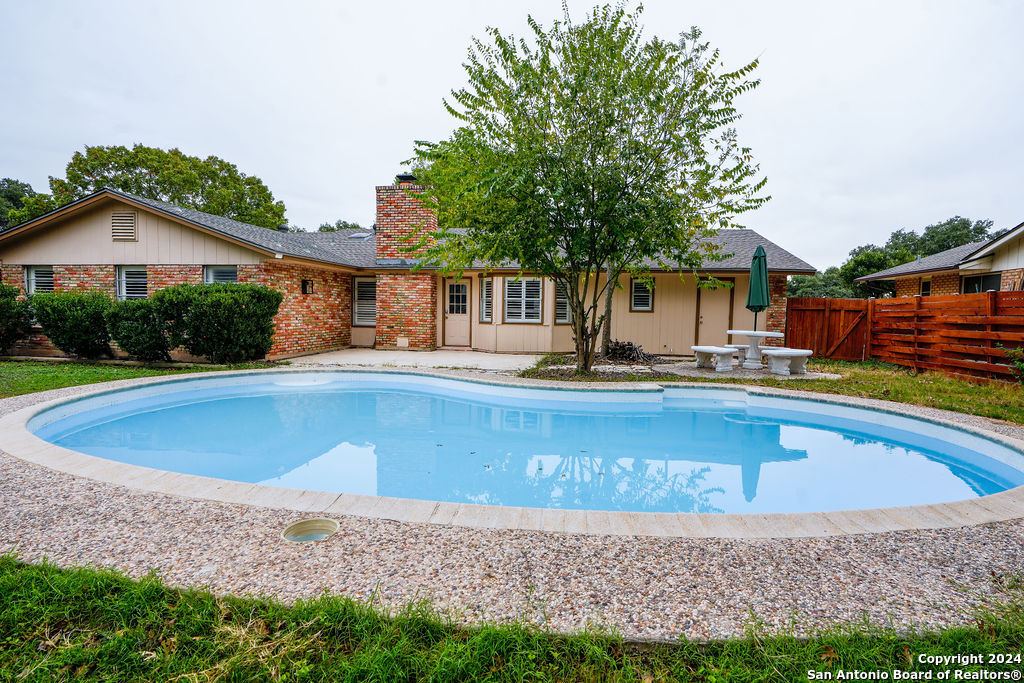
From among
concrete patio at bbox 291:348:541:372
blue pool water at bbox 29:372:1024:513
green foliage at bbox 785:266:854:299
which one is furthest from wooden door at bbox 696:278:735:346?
green foliage at bbox 785:266:854:299

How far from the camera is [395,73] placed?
523 inches

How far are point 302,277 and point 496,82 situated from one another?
760cm

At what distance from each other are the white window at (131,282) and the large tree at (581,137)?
27.4ft

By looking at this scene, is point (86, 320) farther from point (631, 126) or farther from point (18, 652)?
point (631, 126)

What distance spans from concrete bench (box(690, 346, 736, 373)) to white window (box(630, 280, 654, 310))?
3.12 meters

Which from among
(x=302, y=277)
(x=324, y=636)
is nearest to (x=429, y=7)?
(x=302, y=277)

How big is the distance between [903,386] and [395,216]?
525 inches

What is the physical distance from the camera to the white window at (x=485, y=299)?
14477 millimetres

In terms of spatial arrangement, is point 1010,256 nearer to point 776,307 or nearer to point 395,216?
point 776,307

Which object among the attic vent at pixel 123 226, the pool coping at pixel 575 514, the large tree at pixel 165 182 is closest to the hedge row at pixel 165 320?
the attic vent at pixel 123 226

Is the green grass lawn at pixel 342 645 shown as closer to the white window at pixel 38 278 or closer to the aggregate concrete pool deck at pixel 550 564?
the aggregate concrete pool deck at pixel 550 564

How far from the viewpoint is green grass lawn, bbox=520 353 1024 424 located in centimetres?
702

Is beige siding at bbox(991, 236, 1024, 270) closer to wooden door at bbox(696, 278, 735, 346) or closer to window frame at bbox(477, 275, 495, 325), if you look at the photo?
wooden door at bbox(696, 278, 735, 346)

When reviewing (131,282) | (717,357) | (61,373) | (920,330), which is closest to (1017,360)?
(920,330)
